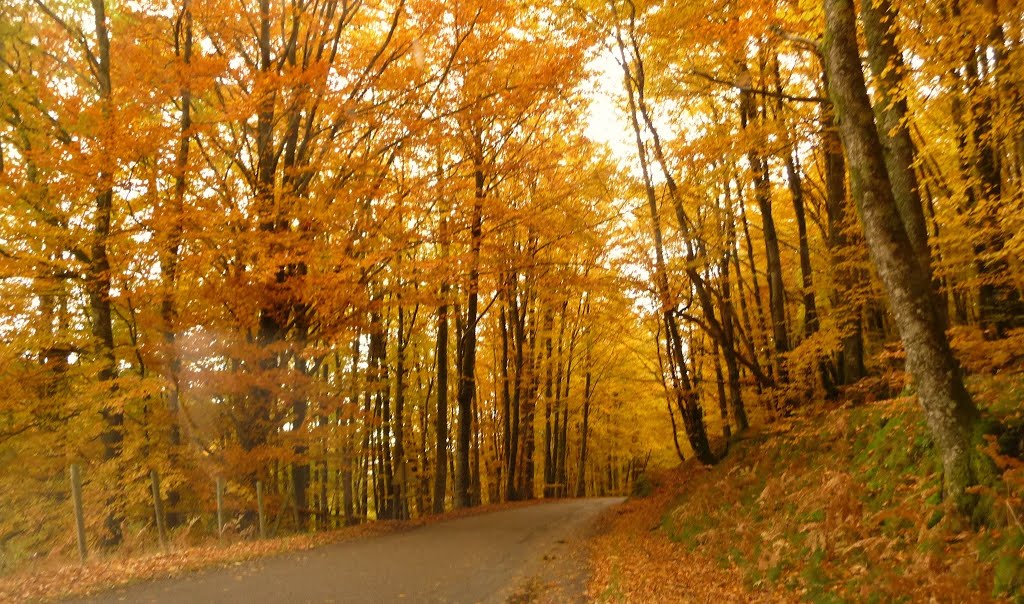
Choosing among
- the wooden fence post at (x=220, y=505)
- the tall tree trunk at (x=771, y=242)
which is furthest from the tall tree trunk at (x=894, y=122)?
the wooden fence post at (x=220, y=505)

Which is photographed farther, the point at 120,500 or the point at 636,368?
the point at 636,368

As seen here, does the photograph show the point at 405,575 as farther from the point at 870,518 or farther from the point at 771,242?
the point at 771,242

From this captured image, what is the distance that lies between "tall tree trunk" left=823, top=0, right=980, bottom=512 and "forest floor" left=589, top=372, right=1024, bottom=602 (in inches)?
10.0

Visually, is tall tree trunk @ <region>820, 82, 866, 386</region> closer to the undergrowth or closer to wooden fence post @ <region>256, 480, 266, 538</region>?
the undergrowth

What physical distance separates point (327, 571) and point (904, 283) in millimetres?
7459

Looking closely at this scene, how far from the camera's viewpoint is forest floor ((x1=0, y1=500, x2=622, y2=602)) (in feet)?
24.1

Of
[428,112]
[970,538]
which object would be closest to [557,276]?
[428,112]

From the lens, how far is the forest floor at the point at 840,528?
5297mm

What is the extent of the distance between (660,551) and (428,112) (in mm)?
9537

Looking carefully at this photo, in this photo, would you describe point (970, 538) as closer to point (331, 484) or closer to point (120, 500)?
point (120, 500)

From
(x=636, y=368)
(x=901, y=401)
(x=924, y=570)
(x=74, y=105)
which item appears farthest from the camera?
(x=636, y=368)

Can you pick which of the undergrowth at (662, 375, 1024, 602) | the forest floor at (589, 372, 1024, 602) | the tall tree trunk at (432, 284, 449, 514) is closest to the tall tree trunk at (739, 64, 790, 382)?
the forest floor at (589, 372, 1024, 602)

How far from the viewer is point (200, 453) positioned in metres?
13.2

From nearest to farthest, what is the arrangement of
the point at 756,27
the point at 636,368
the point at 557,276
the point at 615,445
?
the point at 756,27 → the point at 557,276 → the point at 636,368 → the point at 615,445
